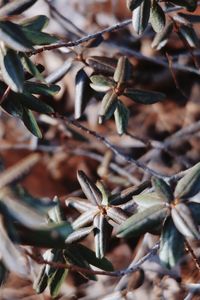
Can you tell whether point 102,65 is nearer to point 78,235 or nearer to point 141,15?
point 141,15

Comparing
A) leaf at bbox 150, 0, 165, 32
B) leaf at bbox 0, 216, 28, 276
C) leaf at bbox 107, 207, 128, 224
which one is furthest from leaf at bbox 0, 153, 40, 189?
leaf at bbox 150, 0, 165, 32

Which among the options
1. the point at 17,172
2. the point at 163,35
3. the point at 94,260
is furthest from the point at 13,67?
the point at 163,35

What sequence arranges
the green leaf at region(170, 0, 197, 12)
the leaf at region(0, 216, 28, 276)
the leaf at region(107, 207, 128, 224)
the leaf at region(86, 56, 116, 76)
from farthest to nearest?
the leaf at region(86, 56, 116, 76), the green leaf at region(170, 0, 197, 12), the leaf at region(107, 207, 128, 224), the leaf at region(0, 216, 28, 276)

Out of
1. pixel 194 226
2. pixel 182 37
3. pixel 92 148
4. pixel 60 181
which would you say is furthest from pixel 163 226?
pixel 60 181

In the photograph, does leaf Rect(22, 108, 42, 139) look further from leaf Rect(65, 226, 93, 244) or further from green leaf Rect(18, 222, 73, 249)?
green leaf Rect(18, 222, 73, 249)

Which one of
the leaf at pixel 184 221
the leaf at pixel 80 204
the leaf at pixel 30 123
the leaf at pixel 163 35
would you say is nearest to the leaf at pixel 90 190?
the leaf at pixel 80 204

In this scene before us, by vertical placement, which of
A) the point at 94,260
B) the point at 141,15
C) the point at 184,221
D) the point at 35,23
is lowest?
the point at 94,260

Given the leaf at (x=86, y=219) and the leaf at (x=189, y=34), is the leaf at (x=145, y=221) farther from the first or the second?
the leaf at (x=189, y=34)
